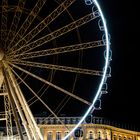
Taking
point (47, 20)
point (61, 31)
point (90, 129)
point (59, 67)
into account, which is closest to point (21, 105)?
point (59, 67)

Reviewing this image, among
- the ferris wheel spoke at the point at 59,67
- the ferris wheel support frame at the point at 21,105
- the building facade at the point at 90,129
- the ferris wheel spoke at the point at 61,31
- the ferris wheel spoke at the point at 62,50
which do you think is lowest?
the building facade at the point at 90,129

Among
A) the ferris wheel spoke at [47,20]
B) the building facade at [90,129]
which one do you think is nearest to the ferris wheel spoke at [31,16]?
the ferris wheel spoke at [47,20]

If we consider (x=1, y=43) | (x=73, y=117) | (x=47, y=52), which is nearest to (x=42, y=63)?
(x=47, y=52)

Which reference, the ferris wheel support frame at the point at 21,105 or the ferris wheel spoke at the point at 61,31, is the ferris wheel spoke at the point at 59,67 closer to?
the ferris wheel spoke at the point at 61,31

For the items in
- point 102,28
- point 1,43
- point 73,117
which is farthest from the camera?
point 73,117

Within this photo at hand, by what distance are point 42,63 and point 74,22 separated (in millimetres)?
3788

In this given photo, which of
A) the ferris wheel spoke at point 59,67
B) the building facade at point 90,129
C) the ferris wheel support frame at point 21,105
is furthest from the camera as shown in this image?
the building facade at point 90,129

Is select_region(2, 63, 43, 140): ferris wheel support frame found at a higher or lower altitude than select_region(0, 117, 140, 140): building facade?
higher

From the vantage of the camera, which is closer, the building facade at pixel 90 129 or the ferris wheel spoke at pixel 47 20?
the ferris wheel spoke at pixel 47 20

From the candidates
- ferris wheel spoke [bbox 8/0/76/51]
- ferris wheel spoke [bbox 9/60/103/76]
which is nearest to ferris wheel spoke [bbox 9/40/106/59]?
ferris wheel spoke [bbox 9/60/103/76]

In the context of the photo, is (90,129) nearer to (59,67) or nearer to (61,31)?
(61,31)

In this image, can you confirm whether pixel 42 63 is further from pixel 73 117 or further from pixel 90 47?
pixel 73 117

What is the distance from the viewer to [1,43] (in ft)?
118

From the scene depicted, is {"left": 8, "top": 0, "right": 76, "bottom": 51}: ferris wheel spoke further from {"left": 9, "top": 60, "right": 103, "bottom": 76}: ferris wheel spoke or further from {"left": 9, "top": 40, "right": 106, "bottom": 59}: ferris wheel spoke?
{"left": 9, "top": 60, "right": 103, "bottom": 76}: ferris wheel spoke
